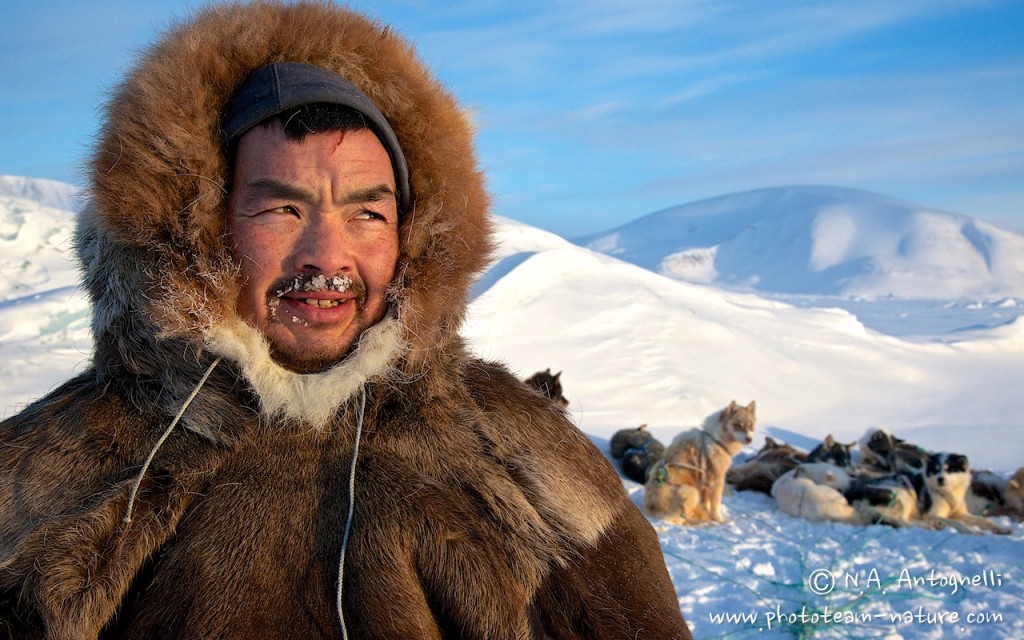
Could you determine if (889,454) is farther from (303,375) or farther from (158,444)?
(158,444)

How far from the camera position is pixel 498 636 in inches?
58.0

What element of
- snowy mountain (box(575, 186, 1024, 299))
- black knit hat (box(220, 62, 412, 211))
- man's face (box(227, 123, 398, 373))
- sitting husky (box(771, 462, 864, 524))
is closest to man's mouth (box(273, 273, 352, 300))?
man's face (box(227, 123, 398, 373))

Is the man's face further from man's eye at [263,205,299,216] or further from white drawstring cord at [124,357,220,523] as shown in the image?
white drawstring cord at [124,357,220,523]

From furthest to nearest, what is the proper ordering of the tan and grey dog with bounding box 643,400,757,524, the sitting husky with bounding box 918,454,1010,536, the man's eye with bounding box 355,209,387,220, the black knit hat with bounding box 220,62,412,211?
the tan and grey dog with bounding box 643,400,757,524 < the sitting husky with bounding box 918,454,1010,536 < the man's eye with bounding box 355,209,387,220 < the black knit hat with bounding box 220,62,412,211

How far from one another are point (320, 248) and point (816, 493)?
480cm

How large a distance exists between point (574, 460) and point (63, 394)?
108cm

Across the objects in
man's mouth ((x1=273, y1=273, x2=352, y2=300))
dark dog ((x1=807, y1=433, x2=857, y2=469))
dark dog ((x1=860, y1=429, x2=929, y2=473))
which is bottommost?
dark dog ((x1=807, y1=433, x2=857, y2=469))

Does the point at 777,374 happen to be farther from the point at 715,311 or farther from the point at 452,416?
the point at 452,416

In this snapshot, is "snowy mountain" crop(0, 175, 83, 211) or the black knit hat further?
"snowy mountain" crop(0, 175, 83, 211)

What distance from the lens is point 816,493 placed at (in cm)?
547

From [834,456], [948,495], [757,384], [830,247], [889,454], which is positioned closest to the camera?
[948,495]

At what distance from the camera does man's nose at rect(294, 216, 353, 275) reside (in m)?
1.59

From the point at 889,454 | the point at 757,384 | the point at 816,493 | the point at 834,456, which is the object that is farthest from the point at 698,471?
the point at 757,384

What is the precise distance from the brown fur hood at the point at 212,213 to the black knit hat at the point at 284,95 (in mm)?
34
